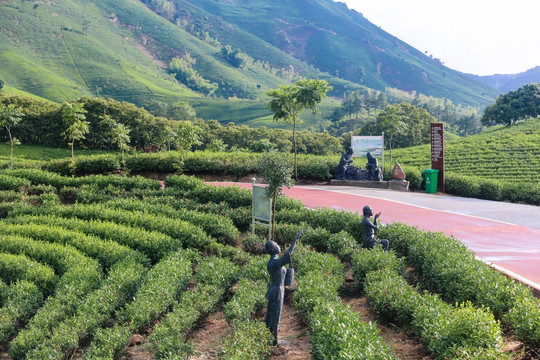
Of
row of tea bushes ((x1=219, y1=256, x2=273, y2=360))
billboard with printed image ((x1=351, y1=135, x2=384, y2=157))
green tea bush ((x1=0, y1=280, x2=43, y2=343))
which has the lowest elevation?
green tea bush ((x1=0, y1=280, x2=43, y2=343))

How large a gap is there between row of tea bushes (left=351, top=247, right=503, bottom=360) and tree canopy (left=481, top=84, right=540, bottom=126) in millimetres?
62816

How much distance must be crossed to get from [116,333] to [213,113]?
379ft

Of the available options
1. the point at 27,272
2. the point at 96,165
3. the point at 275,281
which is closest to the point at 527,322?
the point at 275,281

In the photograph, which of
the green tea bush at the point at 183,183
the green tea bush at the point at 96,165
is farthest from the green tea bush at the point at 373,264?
the green tea bush at the point at 96,165

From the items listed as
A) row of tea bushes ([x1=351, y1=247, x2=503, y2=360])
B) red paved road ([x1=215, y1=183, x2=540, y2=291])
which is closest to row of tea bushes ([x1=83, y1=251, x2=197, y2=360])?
row of tea bushes ([x1=351, y1=247, x2=503, y2=360])

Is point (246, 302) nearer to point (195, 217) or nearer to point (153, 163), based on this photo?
point (195, 217)

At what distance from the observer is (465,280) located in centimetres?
768

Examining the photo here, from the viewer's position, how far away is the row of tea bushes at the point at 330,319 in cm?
556

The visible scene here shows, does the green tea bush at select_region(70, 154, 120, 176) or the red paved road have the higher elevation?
the green tea bush at select_region(70, 154, 120, 176)

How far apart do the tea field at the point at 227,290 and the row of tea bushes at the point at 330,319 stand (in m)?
0.03

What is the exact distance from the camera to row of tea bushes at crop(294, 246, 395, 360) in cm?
556

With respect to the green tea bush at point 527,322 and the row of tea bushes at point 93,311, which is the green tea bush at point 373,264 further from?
the row of tea bushes at point 93,311

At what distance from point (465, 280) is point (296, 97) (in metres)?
15.5

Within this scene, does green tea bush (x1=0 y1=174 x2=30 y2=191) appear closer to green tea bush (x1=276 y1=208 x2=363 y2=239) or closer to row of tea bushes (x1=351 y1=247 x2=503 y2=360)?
green tea bush (x1=276 y1=208 x2=363 y2=239)
